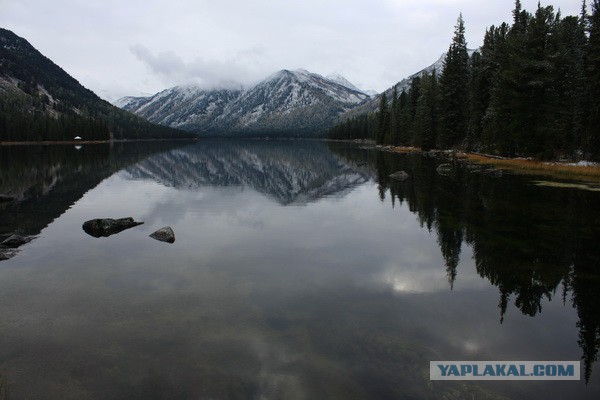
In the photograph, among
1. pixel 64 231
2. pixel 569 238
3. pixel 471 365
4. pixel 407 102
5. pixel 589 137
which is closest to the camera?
pixel 471 365

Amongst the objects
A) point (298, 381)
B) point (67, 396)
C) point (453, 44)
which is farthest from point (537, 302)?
point (453, 44)

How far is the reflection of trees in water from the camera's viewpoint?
52.3 ft

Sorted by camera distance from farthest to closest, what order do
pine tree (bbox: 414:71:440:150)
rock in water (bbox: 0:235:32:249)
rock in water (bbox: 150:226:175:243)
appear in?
pine tree (bbox: 414:71:440:150)
rock in water (bbox: 150:226:175:243)
rock in water (bbox: 0:235:32:249)

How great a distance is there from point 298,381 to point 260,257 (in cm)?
1146

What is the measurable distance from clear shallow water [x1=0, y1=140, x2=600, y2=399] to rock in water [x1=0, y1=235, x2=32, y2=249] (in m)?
0.82

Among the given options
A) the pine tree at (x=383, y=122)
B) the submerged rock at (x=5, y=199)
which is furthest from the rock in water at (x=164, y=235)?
the pine tree at (x=383, y=122)

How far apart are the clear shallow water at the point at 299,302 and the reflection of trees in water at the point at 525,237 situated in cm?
11

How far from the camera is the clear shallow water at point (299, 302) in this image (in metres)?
10.6

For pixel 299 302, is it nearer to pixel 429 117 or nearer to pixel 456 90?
pixel 456 90

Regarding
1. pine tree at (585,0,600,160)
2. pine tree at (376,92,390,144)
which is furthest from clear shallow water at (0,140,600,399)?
pine tree at (376,92,390,144)

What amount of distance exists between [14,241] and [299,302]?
1897 cm

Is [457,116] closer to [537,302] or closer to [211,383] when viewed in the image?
[537,302]

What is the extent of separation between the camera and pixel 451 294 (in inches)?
651

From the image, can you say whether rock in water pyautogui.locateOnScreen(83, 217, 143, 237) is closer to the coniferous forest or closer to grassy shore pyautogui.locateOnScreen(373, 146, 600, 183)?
grassy shore pyautogui.locateOnScreen(373, 146, 600, 183)
